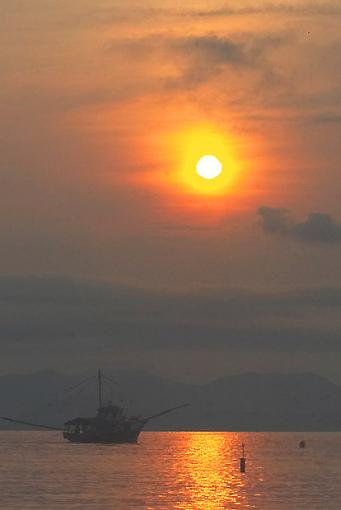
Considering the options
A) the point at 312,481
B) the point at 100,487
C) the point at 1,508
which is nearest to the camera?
the point at 1,508

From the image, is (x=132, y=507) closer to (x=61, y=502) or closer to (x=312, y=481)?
(x=61, y=502)

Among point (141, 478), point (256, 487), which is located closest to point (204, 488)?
point (256, 487)

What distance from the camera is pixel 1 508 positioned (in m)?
143

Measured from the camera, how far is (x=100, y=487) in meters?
176

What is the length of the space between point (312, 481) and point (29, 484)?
138 ft

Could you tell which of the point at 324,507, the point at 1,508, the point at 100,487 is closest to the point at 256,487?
the point at 100,487

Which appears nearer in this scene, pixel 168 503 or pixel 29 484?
pixel 168 503

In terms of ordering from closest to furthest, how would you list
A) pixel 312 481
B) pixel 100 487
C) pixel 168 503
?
pixel 168 503
pixel 100 487
pixel 312 481

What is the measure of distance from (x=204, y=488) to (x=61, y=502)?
31693mm

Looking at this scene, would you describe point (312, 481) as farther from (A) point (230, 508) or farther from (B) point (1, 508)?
(B) point (1, 508)

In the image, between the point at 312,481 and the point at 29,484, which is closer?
the point at 29,484

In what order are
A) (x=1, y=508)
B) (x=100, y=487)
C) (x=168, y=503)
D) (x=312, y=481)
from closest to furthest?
(x=1, y=508), (x=168, y=503), (x=100, y=487), (x=312, y=481)

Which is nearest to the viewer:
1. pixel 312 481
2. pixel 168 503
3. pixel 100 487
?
pixel 168 503

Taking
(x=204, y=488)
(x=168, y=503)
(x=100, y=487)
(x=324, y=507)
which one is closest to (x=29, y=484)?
(x=100, y=487)
